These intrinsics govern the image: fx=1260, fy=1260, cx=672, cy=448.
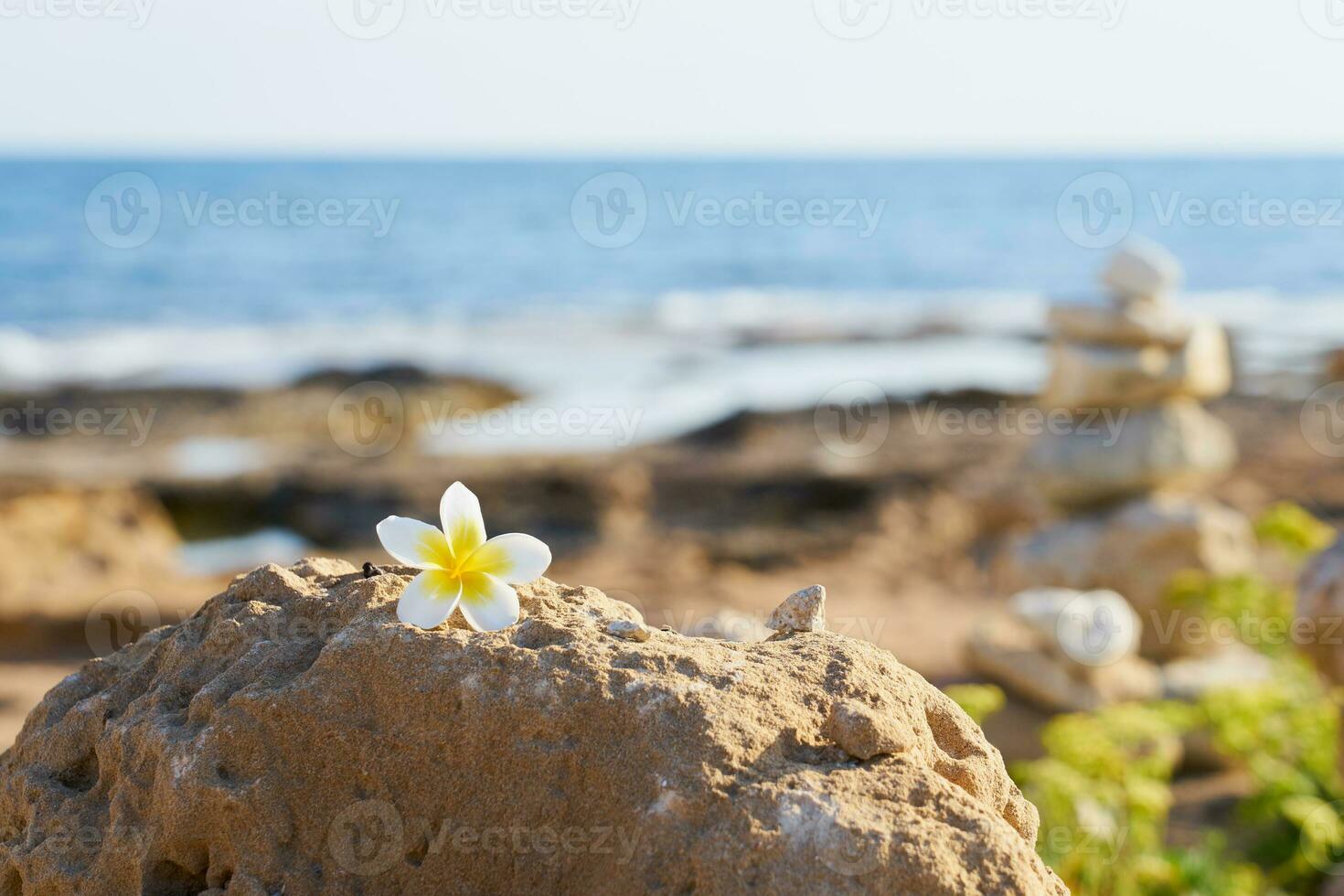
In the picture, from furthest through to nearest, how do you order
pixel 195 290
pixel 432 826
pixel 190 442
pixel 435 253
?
pixel 435 253, pixel 195 290, pixel 190 442, pixel 432 826

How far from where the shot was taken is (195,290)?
26.0 meters

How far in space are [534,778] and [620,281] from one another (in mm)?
27695

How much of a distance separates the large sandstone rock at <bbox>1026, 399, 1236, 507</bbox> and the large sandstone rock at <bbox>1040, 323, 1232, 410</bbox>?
0.36 feet

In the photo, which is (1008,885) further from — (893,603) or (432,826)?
(893,603)

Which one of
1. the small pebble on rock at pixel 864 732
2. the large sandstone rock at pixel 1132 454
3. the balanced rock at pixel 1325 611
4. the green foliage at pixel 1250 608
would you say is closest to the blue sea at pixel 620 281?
the large sandstone rock at pixel 1132 454

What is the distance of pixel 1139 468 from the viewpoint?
7.30 meters

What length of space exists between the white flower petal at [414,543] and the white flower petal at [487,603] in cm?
5

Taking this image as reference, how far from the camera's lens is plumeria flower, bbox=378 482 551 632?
164cm

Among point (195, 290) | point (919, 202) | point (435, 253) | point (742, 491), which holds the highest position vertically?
point (919, 202)

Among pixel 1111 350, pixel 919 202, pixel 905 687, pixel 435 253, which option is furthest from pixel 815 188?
pixel 905 687

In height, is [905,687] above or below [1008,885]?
above

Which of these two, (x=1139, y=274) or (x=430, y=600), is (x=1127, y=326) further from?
(x=430, y=600)

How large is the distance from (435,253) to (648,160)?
48757 mm

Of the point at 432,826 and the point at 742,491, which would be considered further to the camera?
the point at 742,491
